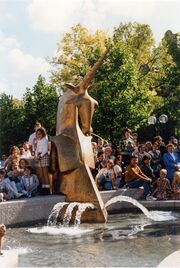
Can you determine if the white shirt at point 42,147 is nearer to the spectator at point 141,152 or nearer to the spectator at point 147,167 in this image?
the spectator at point 147,167

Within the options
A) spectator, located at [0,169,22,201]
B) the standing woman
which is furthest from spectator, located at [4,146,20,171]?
spectator, located at [0,169,22,201]

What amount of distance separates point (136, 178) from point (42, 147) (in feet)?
8.29

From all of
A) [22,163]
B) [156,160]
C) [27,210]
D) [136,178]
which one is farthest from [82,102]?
[156,160]

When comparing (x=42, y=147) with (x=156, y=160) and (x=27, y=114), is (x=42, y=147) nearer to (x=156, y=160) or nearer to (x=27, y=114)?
(x=156, y=160)

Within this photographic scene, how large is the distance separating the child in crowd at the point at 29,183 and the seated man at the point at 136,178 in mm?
2480

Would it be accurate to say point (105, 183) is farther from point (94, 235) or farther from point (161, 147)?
point (94, 235)

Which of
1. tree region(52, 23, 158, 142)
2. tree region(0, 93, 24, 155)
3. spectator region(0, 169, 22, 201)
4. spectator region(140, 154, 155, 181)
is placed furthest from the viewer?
tree region(0, 93, 24, 155)

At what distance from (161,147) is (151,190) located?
7.01ft

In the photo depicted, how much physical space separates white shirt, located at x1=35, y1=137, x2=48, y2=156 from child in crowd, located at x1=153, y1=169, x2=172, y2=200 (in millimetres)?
2798

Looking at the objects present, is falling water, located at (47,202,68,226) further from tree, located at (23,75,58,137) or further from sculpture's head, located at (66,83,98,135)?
tree, located at (23,75,58,137)

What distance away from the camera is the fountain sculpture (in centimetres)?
1048

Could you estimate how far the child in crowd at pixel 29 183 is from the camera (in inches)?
431

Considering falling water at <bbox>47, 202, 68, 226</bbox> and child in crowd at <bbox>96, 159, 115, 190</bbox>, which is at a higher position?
child in crowd at <bbox>96, 159, 115, 190</bbox>

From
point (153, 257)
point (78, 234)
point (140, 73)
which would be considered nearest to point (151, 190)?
point (78, 234)
